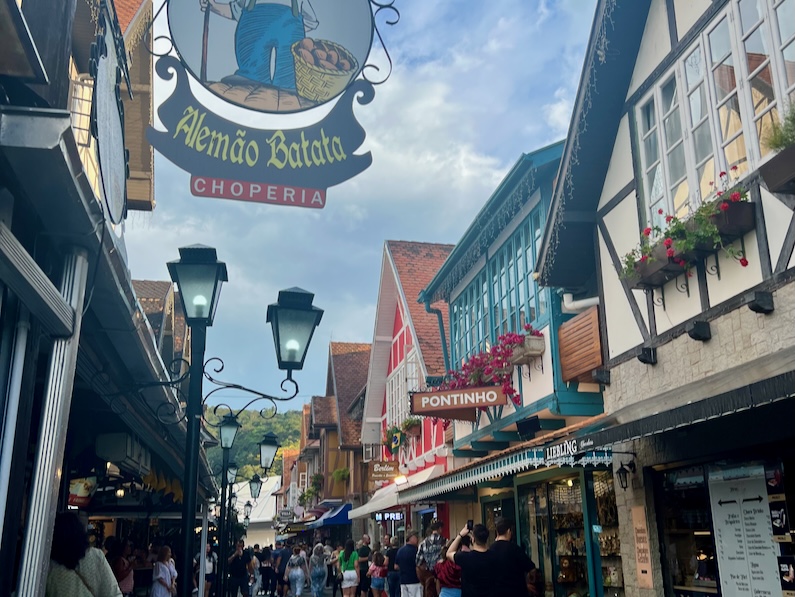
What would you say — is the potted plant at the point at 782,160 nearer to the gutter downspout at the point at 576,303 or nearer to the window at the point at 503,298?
the gutter downspout at the point at 576,303

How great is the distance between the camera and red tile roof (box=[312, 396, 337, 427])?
41.9 metres

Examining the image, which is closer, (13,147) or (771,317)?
(13,147)

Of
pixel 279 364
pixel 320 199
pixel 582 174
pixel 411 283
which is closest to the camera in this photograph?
pixel 320 199

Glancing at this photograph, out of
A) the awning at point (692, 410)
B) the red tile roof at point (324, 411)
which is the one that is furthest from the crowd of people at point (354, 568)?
the red tile roof at point (324, 411)

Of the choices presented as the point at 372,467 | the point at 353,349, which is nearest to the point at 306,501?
the point at 353,349

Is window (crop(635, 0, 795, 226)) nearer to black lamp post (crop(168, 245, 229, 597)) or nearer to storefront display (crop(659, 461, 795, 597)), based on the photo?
storefront display (crop(659, 461, 795, 597))

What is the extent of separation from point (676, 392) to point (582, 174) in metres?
3.26

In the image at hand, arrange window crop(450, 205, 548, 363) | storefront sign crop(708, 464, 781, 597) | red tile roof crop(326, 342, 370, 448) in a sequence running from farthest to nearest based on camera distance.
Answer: red tile roof crop(326, 342, 370, 448)
window crop(450, 205, 548, 363)
storefront sign crop(708, 464, 781, 597)

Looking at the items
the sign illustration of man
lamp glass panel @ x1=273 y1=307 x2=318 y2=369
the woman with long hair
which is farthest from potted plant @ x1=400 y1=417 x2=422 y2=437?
the sign illustration of man

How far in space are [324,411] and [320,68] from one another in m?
38.6

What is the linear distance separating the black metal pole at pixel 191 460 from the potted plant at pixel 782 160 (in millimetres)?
4429

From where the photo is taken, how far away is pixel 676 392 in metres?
7.71

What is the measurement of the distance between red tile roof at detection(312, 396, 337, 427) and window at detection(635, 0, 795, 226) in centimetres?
3420

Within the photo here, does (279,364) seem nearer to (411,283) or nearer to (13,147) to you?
(13,147)
